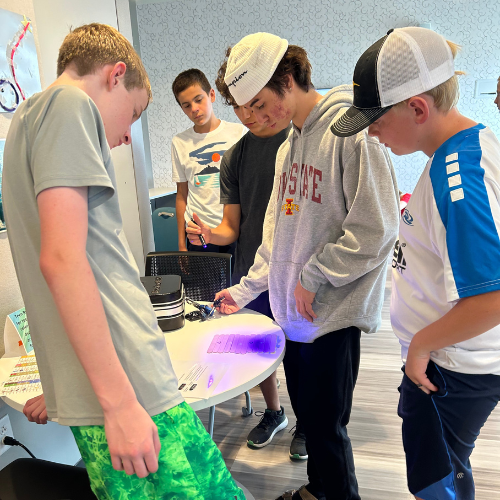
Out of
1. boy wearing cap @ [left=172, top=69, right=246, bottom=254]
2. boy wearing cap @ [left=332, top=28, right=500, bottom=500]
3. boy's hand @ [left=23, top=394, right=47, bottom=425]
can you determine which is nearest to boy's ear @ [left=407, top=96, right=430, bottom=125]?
boy wearing cap @ [left=332, top=28, right=500, bottom=500]

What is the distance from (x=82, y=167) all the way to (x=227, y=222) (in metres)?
1.56

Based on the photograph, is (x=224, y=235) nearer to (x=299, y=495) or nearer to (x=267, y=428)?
(x=267, y=428)

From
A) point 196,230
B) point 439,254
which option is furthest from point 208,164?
point 439,254

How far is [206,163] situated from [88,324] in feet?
7.28

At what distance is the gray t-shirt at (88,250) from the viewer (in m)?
0.64

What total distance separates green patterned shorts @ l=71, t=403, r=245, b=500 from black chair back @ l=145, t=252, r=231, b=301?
120 centimetres

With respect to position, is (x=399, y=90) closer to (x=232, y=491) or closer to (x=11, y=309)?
(x=232, y=491)

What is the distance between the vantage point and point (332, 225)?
133cm

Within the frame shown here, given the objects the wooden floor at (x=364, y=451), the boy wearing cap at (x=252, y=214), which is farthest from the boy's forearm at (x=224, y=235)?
the wooden floor at (x=364, y=451)

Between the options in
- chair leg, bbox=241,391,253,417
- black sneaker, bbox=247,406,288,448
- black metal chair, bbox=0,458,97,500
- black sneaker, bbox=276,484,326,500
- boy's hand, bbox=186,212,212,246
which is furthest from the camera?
chair leg, bbox=241,391,253,417

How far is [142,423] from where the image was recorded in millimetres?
661

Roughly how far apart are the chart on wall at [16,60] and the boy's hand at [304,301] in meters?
1.30

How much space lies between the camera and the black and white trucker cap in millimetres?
958

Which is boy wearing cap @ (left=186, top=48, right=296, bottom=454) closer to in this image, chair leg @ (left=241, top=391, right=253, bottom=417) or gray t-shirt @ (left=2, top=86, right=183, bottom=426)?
chair leg @ (left=241, top=391, right=253, bottom=417)
